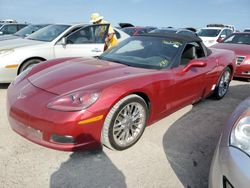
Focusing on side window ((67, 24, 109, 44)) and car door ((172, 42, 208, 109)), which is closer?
car door ((172, 42, 208, 109))

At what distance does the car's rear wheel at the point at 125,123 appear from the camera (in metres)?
2.69

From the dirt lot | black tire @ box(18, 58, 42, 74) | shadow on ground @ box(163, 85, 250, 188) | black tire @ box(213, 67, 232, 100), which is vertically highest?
black tire @ box(18, 58, 42, 74)

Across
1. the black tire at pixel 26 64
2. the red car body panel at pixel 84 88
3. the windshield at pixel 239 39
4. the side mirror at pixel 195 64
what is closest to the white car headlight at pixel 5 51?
the black tire at pixel 26 64

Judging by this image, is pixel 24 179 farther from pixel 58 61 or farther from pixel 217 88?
pixel 217 88

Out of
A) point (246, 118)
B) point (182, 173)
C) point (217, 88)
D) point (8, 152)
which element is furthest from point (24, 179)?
point (217, 88)

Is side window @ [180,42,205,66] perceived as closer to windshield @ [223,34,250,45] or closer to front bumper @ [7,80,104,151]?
front bumper @ [7,80,104,151]

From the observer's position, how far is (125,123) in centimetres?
292

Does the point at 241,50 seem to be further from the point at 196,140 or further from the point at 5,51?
the point at 5,51

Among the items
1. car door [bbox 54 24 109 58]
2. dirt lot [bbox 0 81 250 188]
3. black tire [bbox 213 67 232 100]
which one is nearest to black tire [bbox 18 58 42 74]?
car door [bbox 54 24 109 58]

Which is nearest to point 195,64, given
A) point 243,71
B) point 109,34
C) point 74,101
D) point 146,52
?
point 146,52

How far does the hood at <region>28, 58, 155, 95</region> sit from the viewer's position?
9.07 feet

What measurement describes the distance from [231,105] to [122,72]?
2749 millimetres

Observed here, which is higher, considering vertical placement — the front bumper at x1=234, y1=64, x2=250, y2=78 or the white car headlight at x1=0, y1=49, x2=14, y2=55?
the white car headlight at x1=0, y1=49, x2=14, y2=55

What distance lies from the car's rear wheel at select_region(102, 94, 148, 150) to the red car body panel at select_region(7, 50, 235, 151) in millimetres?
86
